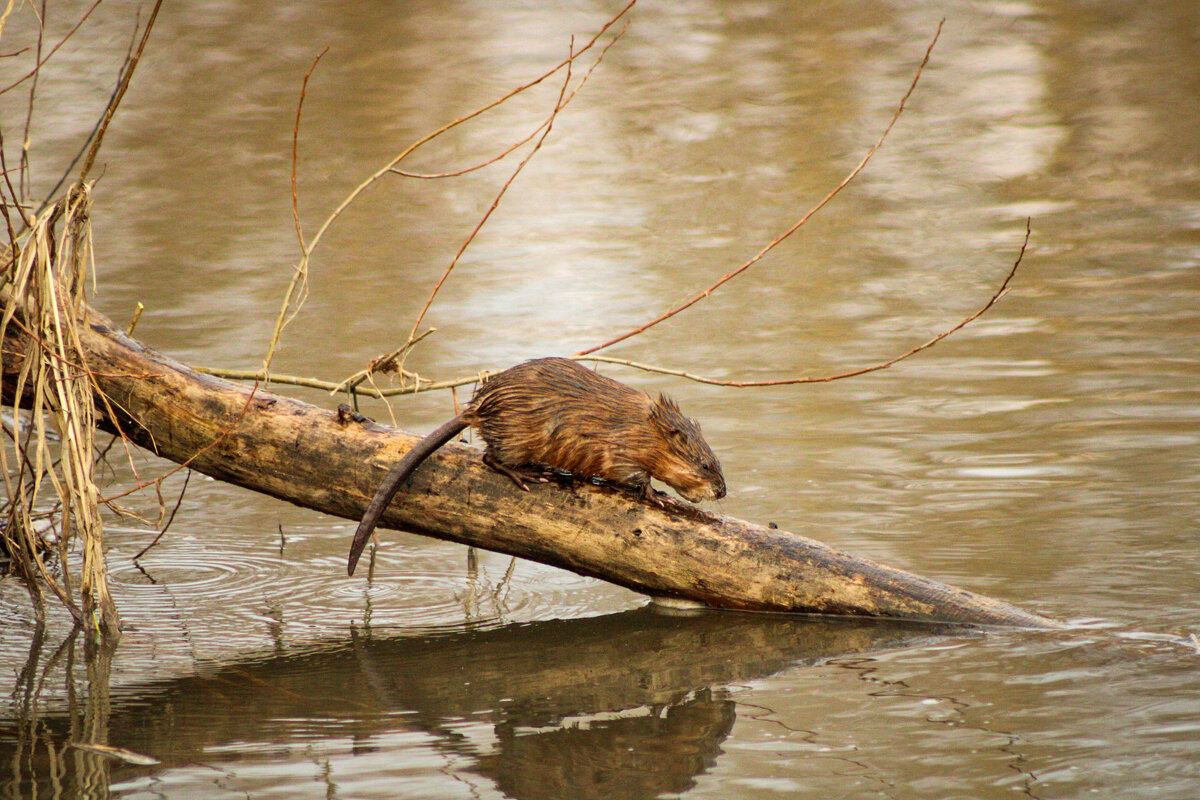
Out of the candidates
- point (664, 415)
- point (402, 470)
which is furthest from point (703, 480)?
point (402, 470)

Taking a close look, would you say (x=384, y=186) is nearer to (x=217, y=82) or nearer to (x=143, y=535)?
(x=217, y=82)

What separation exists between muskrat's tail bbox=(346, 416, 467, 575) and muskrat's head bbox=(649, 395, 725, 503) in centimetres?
61

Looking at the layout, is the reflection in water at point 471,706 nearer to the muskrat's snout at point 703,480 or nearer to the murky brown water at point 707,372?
the murky brown water at point 707,372

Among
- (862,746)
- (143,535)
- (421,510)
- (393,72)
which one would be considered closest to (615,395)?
(421,510)

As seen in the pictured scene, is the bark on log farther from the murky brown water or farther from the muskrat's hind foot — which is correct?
the murky brown water

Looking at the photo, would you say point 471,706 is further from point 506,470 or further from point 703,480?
point 703,480

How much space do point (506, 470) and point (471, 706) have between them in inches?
32.9

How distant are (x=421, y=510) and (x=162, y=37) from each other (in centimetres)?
1488

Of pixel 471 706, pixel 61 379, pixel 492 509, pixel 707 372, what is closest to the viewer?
pixel 471 706

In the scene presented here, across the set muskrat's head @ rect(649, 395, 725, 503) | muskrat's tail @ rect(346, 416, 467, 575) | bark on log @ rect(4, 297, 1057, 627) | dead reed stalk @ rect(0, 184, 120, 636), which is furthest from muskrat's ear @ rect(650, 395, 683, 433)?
dead reed stalk @ rect(0, 184, 120, 636)

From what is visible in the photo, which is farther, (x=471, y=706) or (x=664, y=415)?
(x=664, y=415)

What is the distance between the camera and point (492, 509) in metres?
4.45

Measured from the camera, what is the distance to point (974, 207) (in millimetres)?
Result: 10680

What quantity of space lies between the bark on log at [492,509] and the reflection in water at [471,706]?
12cm
